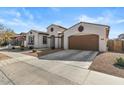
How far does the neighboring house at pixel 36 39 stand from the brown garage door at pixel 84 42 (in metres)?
7.14

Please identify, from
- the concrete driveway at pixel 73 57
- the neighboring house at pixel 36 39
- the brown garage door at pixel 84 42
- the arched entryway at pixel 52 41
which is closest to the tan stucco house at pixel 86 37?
the brown garage door at pixel 84 42

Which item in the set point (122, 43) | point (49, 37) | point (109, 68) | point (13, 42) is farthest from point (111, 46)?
point (13, 42)

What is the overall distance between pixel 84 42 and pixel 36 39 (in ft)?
32.2

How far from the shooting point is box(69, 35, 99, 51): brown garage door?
16.0m

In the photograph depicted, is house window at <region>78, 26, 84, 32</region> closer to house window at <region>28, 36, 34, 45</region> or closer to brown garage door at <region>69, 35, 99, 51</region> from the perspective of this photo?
brown garage door at <region>69, 35, 99, 51</region>

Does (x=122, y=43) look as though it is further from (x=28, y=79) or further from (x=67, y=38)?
(x=28, y=79)

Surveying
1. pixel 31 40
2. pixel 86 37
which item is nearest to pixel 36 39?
pixel 31 40

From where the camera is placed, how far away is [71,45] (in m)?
18.5

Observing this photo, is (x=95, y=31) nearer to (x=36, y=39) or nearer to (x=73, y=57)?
(x=73, y=57)

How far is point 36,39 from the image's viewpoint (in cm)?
2319

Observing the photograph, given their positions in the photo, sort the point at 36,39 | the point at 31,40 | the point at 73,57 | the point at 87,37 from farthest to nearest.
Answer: the point at 31,40 → the point at 36,39 → the point at 87,37 → the point at 73,57
